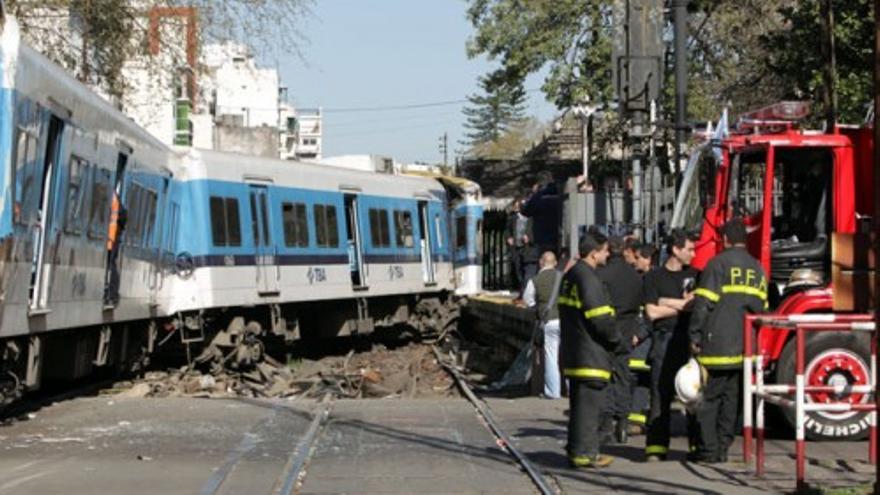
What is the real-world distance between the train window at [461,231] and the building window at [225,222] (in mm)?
13744

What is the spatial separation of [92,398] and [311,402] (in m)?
2.61

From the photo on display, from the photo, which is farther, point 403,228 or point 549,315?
point 403,228

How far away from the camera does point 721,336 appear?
11.6 m

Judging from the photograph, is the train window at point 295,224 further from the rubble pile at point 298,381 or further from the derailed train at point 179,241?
the rubble pile at point 298,381

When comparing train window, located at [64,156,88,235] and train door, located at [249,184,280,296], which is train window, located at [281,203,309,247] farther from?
train window, located at [64,156,88,235]

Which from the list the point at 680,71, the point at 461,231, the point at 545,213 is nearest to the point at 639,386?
the point at 680,71

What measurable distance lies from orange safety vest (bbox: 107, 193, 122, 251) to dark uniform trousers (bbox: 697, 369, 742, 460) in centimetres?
848

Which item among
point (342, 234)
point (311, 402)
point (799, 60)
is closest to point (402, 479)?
point (311, 402)

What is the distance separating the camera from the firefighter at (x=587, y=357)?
448 inches

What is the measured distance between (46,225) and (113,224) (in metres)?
4.11

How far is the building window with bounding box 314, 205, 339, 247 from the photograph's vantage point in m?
27.7

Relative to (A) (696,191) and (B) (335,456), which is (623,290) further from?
(B) (335,456)

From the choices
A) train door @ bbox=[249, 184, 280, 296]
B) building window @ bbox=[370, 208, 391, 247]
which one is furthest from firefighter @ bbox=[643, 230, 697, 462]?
building window @ bbox=[370, 208, 391, 247]

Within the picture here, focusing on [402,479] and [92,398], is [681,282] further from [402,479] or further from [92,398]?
[92,398]
